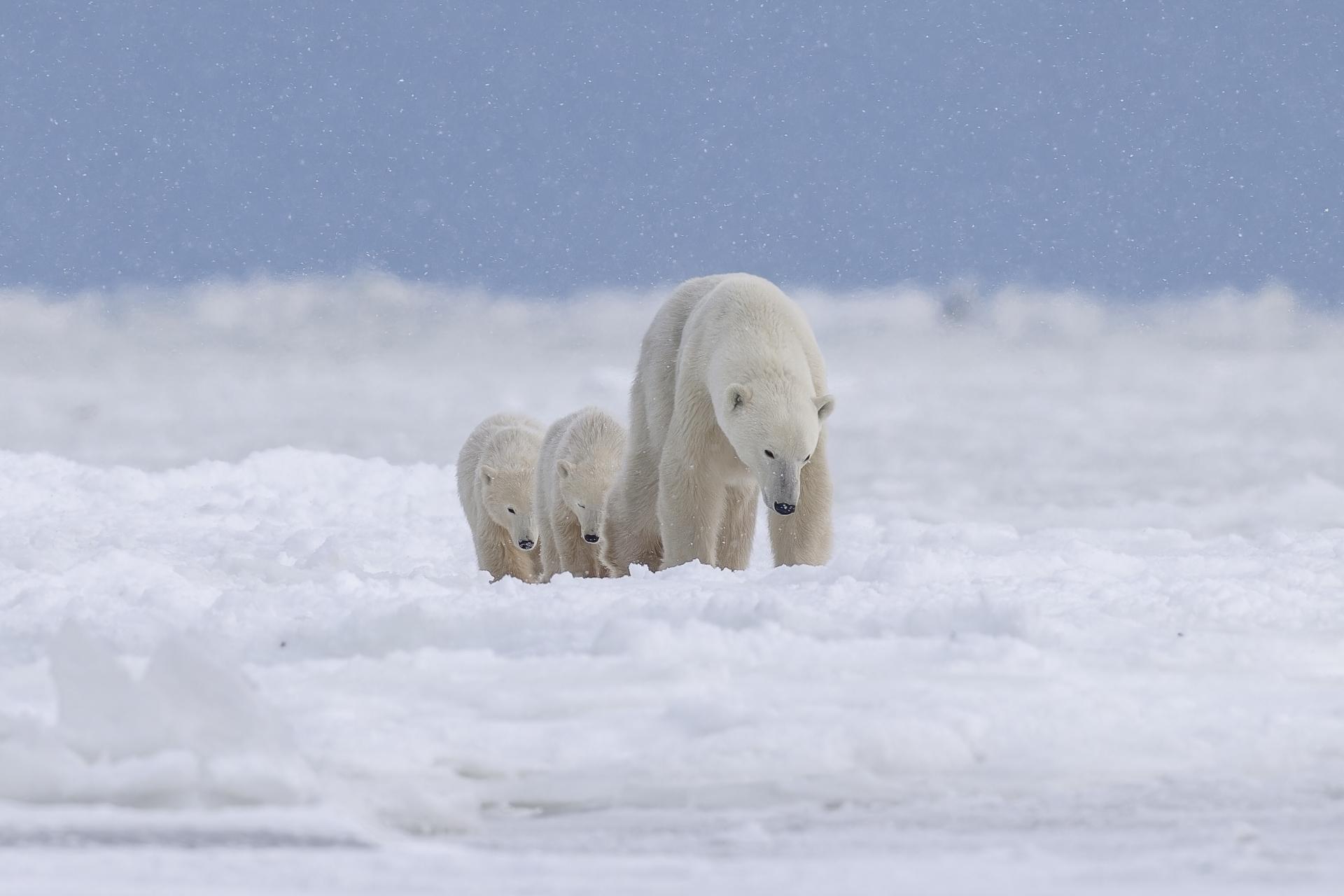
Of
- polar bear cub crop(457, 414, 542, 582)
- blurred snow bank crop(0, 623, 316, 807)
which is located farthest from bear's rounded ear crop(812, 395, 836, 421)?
blurred snow bank crop(0, 623, 316, 807)

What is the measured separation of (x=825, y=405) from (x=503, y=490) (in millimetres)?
3199

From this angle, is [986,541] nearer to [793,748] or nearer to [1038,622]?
[1038,622]

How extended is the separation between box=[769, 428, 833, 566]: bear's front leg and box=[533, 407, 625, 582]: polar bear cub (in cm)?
138

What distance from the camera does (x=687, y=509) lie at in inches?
248

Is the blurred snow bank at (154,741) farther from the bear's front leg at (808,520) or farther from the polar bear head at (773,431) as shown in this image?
the bear's front leg at (808,520)

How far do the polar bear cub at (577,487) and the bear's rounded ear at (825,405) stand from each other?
1792 millimetres

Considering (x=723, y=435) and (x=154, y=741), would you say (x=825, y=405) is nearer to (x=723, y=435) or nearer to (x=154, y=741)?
(x=723, y=435)

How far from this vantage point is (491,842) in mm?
2434

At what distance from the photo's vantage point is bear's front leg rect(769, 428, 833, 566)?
6.30 metres

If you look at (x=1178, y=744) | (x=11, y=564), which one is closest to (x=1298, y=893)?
(x=1178, y=744)

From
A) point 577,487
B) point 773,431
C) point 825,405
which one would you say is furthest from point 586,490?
point 773,431

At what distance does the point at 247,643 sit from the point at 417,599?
23.0 inches

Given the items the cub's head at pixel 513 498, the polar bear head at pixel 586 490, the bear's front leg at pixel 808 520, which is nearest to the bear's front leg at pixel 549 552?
the cub's head at pixel 513 498

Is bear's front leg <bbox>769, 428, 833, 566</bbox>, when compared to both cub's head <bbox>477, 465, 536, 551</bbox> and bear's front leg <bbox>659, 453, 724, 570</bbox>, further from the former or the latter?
cub's head <bbox>477, 465, 536, 551</bbox>
